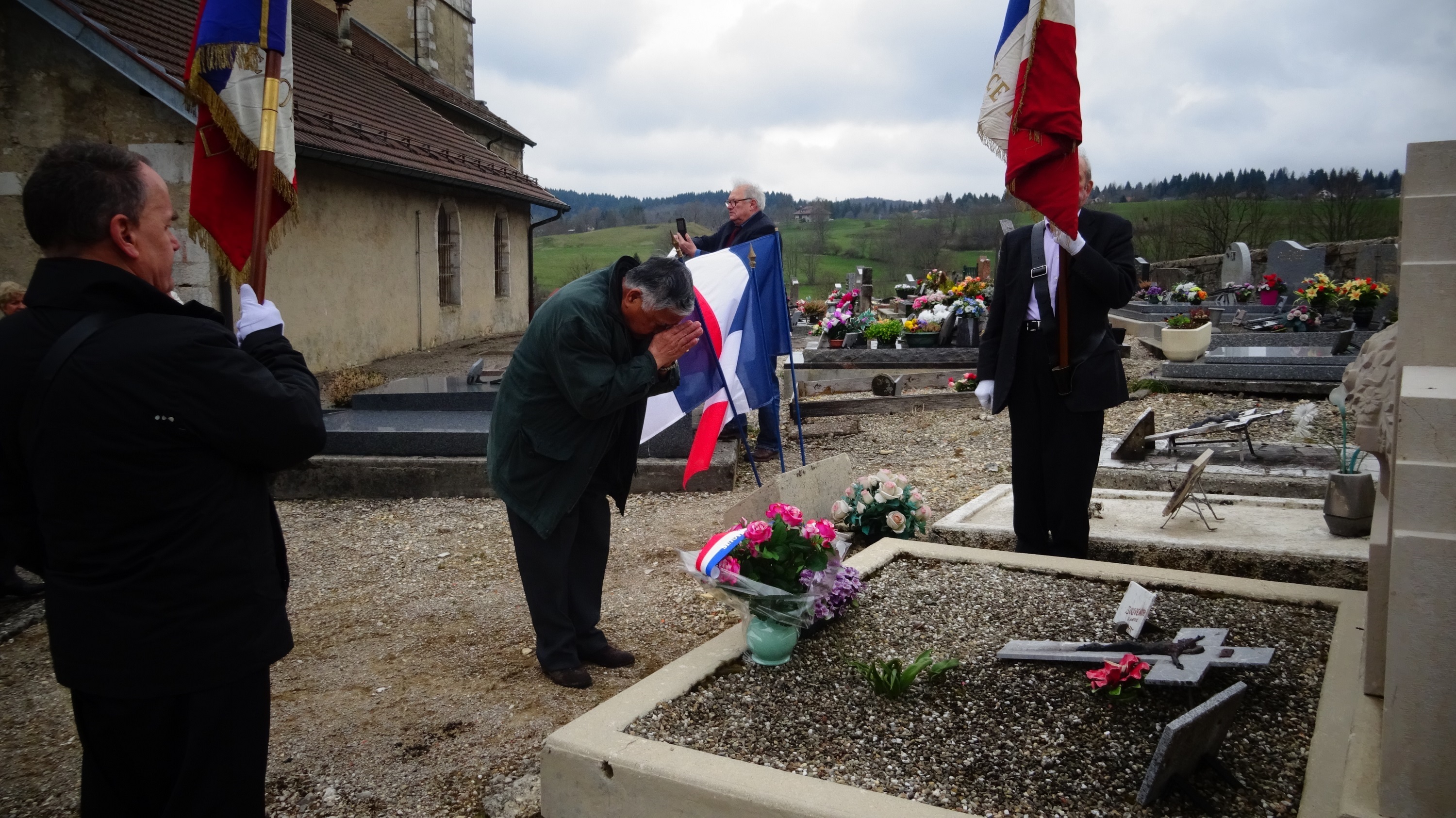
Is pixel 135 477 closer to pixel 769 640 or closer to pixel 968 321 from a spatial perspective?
pixel 769 640

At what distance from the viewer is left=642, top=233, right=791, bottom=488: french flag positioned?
4.91m

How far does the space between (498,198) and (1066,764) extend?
62.3ft

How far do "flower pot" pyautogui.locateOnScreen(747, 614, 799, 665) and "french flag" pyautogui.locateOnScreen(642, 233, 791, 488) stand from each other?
1422 mm

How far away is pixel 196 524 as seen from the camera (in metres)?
1.93

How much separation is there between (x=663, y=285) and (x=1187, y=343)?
9.60 m

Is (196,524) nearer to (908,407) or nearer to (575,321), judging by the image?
(575,321)

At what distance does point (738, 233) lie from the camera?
23.4 ft

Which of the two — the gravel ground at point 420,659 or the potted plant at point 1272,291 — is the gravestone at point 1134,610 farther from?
the potted plant at point 1272,291

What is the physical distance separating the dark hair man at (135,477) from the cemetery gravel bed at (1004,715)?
1223 mm

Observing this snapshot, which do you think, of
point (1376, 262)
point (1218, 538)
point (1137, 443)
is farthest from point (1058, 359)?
point (1376, 262)

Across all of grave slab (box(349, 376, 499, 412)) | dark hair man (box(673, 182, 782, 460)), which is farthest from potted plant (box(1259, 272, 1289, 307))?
grave slab (box(349, 376, 499, 412))

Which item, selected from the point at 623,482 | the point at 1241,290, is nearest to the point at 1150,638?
the point at 623,482

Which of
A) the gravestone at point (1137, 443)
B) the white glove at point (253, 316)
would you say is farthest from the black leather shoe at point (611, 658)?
the gravestone at point (1137, 443)

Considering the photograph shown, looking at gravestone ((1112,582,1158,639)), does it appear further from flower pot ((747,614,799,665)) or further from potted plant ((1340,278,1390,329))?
potted plant ((1340,278,1390,329))
